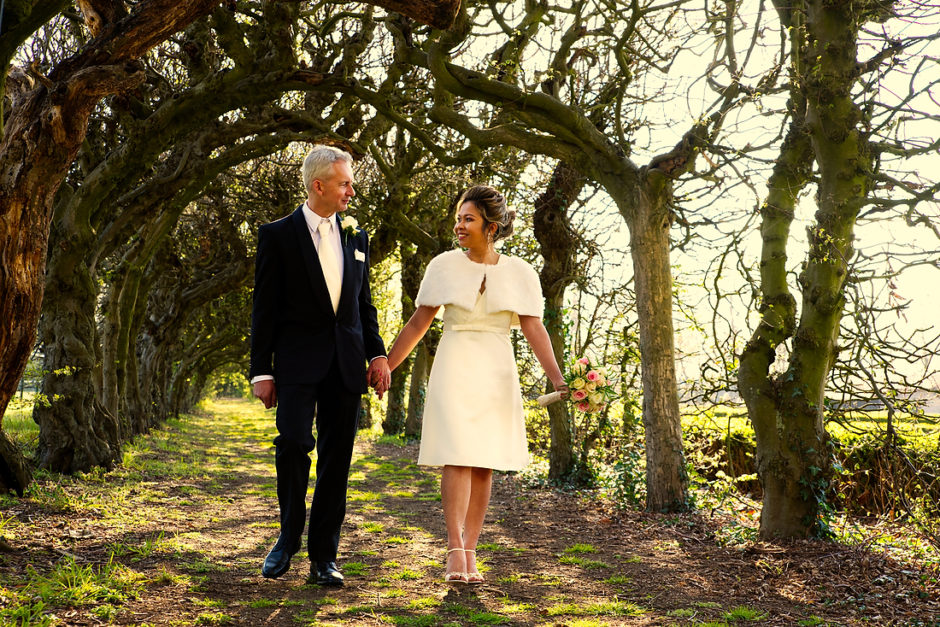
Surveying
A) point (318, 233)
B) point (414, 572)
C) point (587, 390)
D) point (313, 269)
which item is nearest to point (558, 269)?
point (587, 390)

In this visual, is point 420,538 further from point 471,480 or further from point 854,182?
point 854,182

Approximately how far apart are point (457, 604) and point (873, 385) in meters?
3.01

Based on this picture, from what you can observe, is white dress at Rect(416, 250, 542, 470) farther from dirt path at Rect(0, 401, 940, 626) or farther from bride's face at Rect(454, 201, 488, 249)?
dirt path at Rect(0, 401, 940, 626)

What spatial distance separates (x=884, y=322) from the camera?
545cm

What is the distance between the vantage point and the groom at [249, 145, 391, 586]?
425 centimetres

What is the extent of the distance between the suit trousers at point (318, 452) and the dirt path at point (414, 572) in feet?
1.05

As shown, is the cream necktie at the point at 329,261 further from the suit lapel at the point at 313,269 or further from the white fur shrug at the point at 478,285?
the white fur shrug at the point at 478,285

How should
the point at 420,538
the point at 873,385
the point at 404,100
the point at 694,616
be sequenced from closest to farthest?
the point at 694,616 < the point at 873,385 < the point at 420,538 < the point at 404,100

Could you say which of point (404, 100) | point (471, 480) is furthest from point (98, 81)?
point (404, 100)

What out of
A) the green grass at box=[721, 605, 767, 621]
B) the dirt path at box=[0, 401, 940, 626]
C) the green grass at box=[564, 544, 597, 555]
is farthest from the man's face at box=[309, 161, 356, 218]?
the green grass at box=[564, 544, 597, 555]

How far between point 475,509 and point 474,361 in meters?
0.86

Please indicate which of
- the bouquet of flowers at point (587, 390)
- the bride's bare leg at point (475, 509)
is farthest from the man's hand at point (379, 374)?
the bouquet of flowers at point (587, 390)

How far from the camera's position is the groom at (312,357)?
425 cm

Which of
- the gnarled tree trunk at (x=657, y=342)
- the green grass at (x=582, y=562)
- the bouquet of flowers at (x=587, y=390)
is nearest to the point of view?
the bouquet of flowers at (x=587, y=390)
